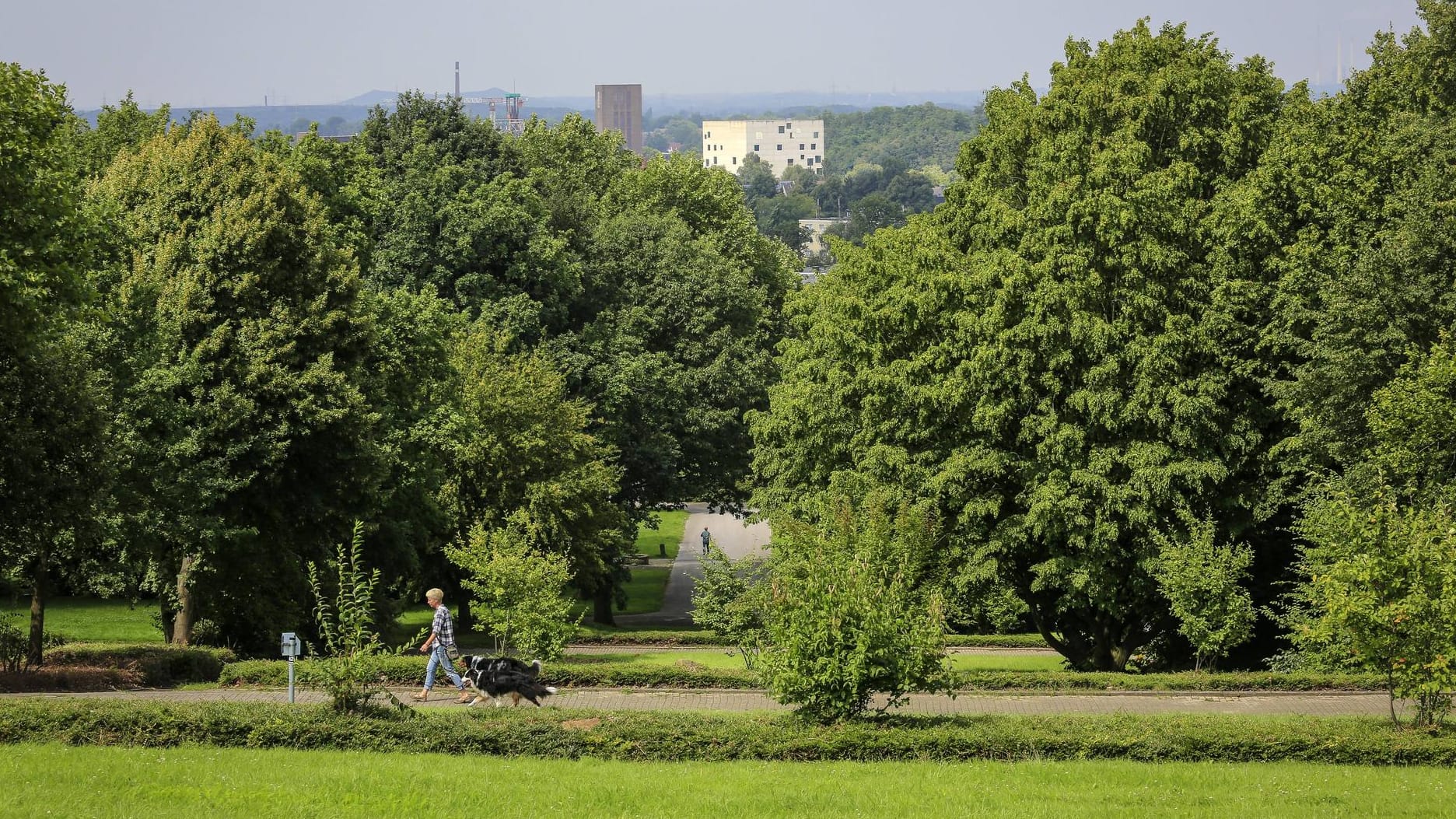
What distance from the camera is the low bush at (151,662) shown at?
23641mm

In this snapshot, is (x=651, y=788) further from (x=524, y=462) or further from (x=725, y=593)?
(x=524, y=462)

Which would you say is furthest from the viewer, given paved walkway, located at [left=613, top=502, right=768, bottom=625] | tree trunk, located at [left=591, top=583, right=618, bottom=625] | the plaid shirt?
paved walkway, located at [left=613, top=502, right=768, bottom=625]

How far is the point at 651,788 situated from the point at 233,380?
58.0ft

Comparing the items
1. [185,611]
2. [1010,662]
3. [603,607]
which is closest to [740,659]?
[1010,662]

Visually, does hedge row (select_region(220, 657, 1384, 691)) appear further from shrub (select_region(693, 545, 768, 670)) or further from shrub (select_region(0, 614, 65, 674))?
shrub (select_region(693, 545, 768, 670))

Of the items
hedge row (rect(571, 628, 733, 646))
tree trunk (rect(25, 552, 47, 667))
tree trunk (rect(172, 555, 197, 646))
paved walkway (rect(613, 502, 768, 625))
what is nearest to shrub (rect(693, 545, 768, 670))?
hedge row (rect(571, 628, 733, 646))

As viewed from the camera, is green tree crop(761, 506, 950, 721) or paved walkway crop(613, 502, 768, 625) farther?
paved walkway crop(613, 502, 768, 625)

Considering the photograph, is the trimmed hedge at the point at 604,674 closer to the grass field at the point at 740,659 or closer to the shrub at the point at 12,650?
the shrub at the point at 12,650

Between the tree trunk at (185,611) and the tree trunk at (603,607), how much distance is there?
17.5 meters

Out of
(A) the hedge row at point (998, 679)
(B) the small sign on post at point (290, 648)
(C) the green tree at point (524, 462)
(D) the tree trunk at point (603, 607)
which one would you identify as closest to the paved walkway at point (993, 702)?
(A) the hedge row at point (998, 679)

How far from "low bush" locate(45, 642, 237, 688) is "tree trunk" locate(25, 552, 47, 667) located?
24 cm

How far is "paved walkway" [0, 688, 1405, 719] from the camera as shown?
886 inches

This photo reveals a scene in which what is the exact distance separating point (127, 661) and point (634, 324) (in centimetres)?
2814

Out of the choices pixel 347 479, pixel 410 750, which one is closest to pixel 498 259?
pixel 347 479
